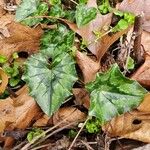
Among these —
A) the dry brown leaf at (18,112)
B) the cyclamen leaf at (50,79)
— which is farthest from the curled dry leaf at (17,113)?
the cyclamen leaf at (50,79)

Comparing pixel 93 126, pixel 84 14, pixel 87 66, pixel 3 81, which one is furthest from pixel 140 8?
pixel 3 81

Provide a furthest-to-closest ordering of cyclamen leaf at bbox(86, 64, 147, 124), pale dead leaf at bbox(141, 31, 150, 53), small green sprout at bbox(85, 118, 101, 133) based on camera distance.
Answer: pale dead leaf at bbox(141, 31, 150, 53) → small green sprout at bbox(85, 118, 101, 133) → cyclamen leaf at bbox(86, 64, 147, 124)

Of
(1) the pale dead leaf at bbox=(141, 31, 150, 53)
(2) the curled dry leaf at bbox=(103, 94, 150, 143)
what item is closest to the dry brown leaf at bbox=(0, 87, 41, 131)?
(2) the curled dry leaf at bbox=(103, 94, 150, 143)

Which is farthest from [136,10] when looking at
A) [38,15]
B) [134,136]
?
[134,136]

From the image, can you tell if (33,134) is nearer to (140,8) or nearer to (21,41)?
(21,41)

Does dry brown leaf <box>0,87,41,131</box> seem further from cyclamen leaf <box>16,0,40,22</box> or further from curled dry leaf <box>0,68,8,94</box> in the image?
cyclamen leaf <box>16,0,40,22</box>

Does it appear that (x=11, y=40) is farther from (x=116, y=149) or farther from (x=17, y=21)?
(x=116, y=149)
